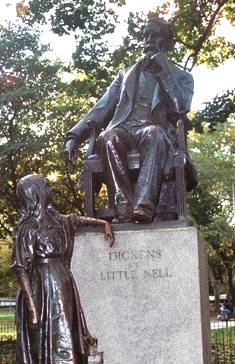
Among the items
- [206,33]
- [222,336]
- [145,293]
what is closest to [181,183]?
[145,293]

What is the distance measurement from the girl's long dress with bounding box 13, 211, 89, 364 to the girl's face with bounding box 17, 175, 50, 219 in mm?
76

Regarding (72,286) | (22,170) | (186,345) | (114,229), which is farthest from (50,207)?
(22,170)

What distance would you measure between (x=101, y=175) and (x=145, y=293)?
4.72ft

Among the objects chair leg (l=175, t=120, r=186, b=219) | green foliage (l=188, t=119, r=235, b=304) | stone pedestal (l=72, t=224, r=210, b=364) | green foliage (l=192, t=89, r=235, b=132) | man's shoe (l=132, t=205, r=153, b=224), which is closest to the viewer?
stone pedestal (l=72, t=224, r=210, b=364)

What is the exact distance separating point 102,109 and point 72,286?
312 cm

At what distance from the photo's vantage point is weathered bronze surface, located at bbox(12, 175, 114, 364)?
4875mm

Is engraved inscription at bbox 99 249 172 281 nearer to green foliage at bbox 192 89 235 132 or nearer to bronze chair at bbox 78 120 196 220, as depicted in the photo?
bronze chair at bbox 78 120 196 220

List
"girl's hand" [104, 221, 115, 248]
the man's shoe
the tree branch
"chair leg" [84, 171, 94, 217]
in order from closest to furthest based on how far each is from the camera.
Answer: "girl's hand" [104, 221, 115, 248], the man's shoe, "chair leg" [84, 171, 94, 217], the tree branch

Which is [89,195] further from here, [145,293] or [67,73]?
[67,73]

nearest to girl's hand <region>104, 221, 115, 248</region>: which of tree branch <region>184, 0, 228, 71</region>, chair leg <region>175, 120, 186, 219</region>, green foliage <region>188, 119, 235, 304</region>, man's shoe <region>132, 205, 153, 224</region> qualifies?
man's shoe <region>132, 205, 153, 224</region>

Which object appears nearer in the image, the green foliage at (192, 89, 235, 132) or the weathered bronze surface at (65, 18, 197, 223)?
the weathered bronze surface at (65, 18, 197, 223)

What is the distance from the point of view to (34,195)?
5.15 m

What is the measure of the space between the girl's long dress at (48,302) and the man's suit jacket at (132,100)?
254 centimetres

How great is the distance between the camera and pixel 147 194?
6695mm
